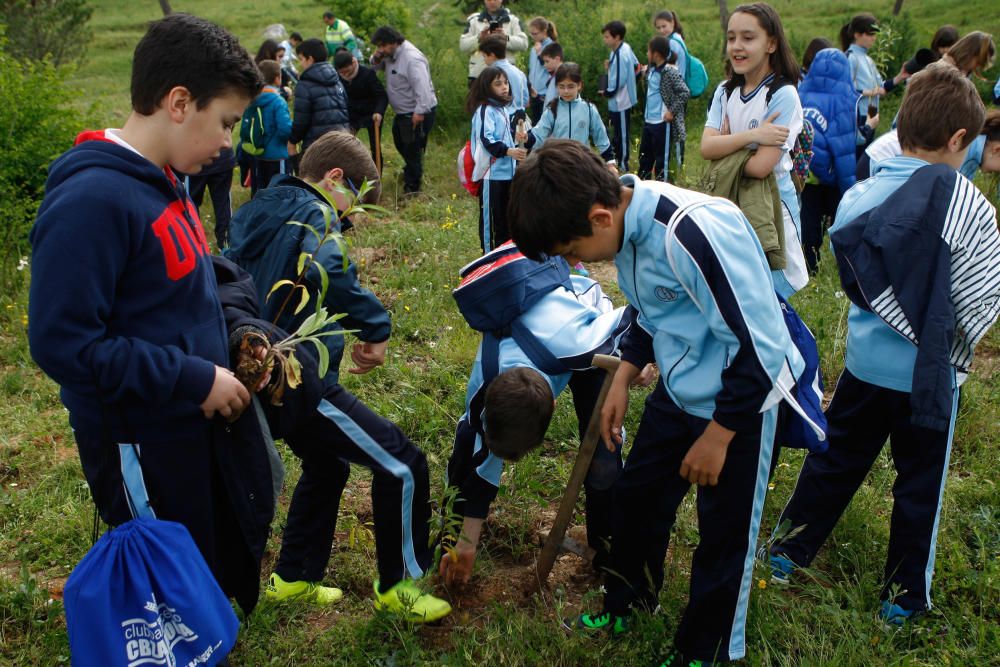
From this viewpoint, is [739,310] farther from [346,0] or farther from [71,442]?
[346,0]

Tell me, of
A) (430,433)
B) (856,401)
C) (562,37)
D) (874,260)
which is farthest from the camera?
(562,37)

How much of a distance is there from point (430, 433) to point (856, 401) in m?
2.02

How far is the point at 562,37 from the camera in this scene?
45.2 feet

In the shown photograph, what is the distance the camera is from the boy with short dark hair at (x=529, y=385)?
2.75 meters

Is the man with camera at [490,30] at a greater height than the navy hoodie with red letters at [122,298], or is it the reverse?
the man with camera at [490,30]

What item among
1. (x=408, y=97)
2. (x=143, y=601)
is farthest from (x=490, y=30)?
(x=143, y=601)

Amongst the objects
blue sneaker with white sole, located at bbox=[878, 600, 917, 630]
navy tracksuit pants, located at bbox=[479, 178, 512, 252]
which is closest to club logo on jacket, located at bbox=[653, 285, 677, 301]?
blue sneaker with white sole, located at bbox=[878, 600, 917, 630]

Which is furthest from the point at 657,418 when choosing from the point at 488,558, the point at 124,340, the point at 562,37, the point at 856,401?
the point at 562,37

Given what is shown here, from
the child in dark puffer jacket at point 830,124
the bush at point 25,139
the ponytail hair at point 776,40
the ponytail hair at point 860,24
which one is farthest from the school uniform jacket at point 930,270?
the bush at point 25,139

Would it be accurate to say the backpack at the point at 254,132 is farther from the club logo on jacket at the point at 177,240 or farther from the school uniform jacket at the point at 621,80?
the club logo on jacket at the point at 177,240

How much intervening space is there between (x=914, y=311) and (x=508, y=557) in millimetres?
1778

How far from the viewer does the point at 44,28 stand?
17.5 m

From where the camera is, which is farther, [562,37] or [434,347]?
[562,37]

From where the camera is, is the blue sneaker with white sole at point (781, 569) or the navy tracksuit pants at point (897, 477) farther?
the blue sneaker with white sole at point (781, 569)
